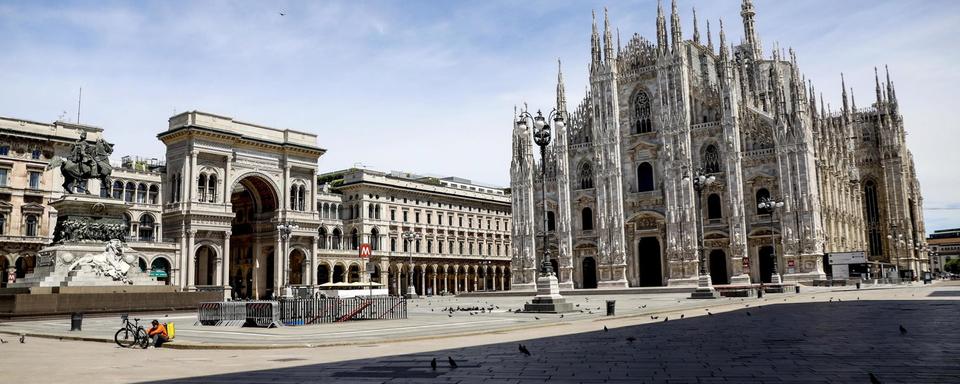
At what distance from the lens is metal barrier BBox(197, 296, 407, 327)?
2075 cm

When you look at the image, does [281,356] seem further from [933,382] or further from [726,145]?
[726,145]

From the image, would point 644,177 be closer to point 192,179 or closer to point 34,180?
point 192,179

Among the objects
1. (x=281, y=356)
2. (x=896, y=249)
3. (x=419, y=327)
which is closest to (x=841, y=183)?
(x=896, y=249)

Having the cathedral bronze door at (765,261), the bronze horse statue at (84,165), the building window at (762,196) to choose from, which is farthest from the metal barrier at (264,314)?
the building window at (762,196)

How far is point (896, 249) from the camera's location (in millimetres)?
80000

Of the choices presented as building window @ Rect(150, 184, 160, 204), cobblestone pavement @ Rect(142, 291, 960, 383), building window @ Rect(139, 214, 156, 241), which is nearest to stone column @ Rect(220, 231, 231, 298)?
building window @ Rect(139, 214, 156, 241)

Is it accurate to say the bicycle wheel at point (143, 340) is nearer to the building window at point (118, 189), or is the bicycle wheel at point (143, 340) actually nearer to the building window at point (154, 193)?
the building window at point (118, 189)

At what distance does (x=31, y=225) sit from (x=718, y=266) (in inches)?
2133

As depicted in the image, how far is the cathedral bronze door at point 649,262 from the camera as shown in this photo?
62.9 m

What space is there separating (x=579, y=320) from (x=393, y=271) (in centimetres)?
5748

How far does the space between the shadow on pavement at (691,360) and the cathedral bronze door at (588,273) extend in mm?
49202

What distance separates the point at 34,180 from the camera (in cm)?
5519

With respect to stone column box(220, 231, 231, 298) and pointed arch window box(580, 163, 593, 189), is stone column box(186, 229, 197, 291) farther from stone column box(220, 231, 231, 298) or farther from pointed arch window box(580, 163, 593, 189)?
pointed arch window box(580, 163, 593, 189)

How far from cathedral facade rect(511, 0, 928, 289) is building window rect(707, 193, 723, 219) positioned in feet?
0.52
